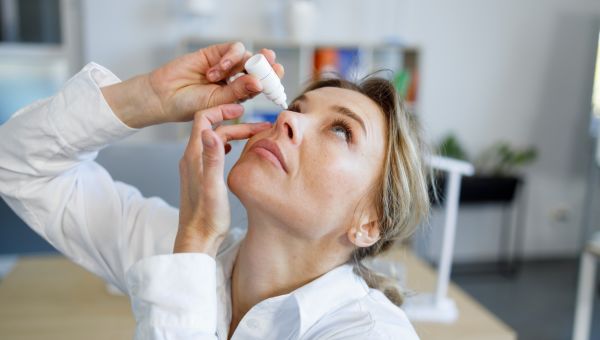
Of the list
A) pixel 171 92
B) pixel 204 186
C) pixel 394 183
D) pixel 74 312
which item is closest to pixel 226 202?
pixel 204 186

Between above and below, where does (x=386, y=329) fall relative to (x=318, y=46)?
below

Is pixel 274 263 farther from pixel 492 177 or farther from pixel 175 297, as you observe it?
pixel 492 177

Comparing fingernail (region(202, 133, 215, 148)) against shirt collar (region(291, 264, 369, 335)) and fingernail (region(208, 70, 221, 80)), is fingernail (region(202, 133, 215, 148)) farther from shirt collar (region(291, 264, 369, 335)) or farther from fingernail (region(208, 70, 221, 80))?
shirt collar (region(291, 264, 369, 335))

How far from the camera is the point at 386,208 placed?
1.04 meters

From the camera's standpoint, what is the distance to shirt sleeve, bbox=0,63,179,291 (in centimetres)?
97

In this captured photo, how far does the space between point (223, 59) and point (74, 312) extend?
0.84m

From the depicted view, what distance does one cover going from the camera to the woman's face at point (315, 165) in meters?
0.93

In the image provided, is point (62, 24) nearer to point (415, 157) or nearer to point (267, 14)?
point (267, 14)

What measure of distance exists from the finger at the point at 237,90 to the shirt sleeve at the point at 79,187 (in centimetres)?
19

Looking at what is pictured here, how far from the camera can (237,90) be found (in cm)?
92

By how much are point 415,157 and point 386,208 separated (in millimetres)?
129

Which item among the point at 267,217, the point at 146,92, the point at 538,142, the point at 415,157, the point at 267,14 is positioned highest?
the point at 267,14

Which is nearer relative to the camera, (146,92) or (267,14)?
(146,92)

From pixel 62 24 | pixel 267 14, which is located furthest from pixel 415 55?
pixel 62 24
